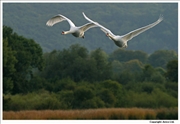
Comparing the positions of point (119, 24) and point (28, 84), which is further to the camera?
point (119, 24)

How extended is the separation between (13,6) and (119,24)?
1147cm

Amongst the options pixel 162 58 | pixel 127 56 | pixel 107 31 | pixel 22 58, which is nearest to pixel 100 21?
pixel 127 56

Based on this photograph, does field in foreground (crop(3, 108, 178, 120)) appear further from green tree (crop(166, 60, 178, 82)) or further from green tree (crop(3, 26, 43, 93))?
green tree (crop(166, 60, 178, 82))

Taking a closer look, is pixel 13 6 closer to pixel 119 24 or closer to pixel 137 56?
pixel 119 24

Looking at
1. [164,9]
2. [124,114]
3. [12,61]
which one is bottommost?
[124,114]

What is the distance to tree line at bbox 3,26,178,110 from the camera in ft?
80.0

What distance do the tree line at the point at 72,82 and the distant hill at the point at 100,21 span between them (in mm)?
23167

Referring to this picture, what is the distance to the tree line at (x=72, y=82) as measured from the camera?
24386 mm

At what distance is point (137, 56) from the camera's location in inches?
2030

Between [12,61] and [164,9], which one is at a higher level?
[164,9]

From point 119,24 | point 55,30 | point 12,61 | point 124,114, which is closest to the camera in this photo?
point 124,114

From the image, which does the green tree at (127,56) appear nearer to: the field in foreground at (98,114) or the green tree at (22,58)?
the green tree at (22,58)

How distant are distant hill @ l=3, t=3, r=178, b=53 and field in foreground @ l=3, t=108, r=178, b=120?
34.0 m

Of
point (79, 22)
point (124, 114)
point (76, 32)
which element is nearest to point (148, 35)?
point (79, 22)
